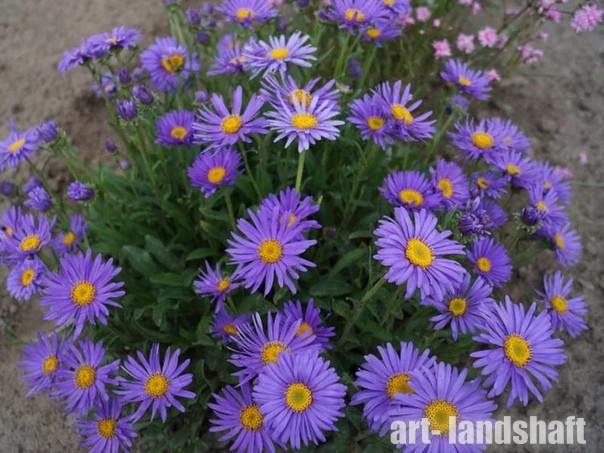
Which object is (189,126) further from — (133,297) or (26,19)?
(26,19)

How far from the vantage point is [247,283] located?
1.96 meters

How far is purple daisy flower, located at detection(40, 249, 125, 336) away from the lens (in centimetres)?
204

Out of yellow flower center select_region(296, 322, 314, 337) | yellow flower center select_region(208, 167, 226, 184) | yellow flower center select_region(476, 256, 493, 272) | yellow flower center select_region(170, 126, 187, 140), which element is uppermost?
yellow flower center select_region(170, 126, 187, 140)

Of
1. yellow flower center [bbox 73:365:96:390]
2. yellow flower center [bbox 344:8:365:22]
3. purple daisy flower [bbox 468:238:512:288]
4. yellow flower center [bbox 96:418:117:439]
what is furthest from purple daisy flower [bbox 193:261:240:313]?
yellow flower center [bbox 344:8:365:22]

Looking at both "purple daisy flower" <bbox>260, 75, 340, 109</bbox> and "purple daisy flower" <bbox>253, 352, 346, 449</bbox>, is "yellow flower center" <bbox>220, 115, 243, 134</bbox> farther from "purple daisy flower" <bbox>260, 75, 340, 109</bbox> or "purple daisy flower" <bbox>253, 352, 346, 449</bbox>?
"purple daisy flower" <bbox>253, 352, 346, 449</bbox>

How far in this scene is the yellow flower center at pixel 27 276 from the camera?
Answer: 237 cm

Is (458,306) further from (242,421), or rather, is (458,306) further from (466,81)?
(466,81)

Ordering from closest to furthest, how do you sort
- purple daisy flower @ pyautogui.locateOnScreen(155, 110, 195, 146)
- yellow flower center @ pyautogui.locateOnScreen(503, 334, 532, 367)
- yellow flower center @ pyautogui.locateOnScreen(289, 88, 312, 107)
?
yellow flower center @ pyautogui.locateOnScreen(503, 334, 532, 367) → yellow flower center @ pyautogui.locateOnScreen(289, 88, 312, 107) → purple daisy flower @ pyautogui.locateOnScreen(155, 110, 195, 146)

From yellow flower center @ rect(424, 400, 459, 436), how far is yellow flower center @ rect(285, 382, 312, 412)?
393mm

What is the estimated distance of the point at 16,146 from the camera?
2.71 meters

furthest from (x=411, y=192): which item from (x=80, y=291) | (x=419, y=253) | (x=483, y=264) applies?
(x=80, y=291)

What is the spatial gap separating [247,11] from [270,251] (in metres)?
1.53

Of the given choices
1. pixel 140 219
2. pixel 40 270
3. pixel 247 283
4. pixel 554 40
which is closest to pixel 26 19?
pixel 140 219

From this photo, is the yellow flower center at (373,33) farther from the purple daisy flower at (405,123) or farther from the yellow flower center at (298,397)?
the yellow flower center at (298,397)
